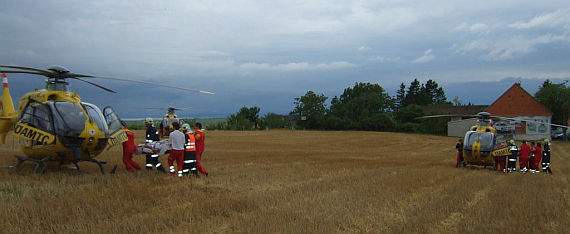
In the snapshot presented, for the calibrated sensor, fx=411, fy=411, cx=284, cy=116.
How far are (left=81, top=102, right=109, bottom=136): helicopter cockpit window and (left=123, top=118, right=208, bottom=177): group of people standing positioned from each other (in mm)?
727

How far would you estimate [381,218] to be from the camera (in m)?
7.07

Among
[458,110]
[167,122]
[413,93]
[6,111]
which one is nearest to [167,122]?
[167,122]

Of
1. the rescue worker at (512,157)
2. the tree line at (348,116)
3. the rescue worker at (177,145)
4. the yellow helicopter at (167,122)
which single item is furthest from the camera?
the tree line at (348,116)

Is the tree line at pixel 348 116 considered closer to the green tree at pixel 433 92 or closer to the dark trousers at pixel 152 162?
the green tree at pixel 433 92

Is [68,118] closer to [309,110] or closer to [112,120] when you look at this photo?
[112,120]

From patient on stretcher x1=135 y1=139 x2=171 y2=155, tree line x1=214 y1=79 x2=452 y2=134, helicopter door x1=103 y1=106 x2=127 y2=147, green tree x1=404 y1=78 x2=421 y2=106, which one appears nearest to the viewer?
helicopter door x1=103 y1=106 x2=127 y2=147

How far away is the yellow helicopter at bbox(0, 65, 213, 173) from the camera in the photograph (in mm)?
10297

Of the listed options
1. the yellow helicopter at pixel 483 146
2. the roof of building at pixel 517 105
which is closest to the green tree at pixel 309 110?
the roof of building at pixel 517 105

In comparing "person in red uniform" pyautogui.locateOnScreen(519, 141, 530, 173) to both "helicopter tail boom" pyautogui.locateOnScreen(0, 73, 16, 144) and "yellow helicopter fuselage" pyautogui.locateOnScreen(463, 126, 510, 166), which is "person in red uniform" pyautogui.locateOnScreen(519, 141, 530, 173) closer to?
"yellow helicopter fuselage" pyautogui.locateOnScreen(463, 126, 510, 166)

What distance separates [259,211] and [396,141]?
3303cm

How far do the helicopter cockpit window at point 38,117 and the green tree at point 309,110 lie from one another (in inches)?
2117

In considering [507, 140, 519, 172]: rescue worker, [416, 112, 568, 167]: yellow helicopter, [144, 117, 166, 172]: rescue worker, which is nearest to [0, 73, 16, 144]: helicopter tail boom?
[144, 117, 166, 172]: rescue worker

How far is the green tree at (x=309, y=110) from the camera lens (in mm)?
64125

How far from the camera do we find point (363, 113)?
61.6 meters
